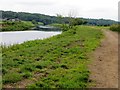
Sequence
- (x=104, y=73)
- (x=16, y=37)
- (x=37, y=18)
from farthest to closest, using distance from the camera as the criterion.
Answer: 1. (x=37, y=18)
2. (x=16, y=37)
3. (x=104, y=73)

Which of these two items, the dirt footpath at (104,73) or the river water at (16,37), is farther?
the river water at (16,37)

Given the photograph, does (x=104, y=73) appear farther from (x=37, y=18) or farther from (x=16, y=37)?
(x=37, y=18)

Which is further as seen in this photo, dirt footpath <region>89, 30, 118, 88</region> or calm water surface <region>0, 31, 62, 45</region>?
calm water surface <region>0, 31, 62, 45</region>

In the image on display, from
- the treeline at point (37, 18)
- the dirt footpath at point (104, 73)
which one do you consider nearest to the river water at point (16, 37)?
the dirt footpath at point (104, 73)

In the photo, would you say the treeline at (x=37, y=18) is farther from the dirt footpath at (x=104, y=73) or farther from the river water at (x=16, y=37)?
the dirt footpath at (x=104, y=73)

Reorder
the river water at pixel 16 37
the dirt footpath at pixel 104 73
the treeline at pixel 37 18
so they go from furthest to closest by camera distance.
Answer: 1. the treeline at pixel 37 18
2. the river water at pixel 16 37
3. the dirt footpath at pixel 104 73

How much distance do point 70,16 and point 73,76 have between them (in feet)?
223

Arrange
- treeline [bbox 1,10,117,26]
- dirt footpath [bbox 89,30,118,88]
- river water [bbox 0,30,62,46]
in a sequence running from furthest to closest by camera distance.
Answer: treeline [bbox 1,10,117,26], river water [bbox 0,30,62,46], dirt footpath [bbox 89,30,118,88]

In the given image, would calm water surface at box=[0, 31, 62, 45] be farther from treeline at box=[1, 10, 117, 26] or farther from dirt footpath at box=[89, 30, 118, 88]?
treeline at box=[1, 10, 117, 26]

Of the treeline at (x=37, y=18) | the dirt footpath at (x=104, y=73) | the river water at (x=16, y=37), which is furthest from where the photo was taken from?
the treeline at (x=37, y=18)

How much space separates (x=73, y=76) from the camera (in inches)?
362

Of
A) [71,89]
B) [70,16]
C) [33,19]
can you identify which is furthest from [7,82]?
[33,19]

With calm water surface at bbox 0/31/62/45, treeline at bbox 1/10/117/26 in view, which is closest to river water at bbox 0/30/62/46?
calm water surface at bbox 0/31/62/45

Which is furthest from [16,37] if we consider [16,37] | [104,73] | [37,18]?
[37,18]
